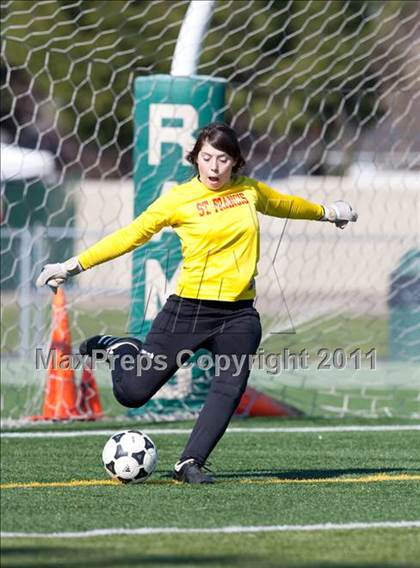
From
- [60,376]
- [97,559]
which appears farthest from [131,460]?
[60,376]

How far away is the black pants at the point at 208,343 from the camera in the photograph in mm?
6195

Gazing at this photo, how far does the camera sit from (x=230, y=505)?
5.50 meters

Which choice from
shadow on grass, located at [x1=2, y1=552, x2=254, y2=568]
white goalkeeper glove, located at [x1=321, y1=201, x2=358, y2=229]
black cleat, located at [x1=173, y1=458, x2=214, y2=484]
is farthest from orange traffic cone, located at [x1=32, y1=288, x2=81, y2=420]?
shadow on grass, located at [x1=2, y1=552, x2=254, y2=568]

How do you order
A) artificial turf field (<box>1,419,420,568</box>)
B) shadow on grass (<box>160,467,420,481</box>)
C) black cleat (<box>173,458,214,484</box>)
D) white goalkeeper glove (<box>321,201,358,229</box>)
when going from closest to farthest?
1. artificial turf field (<box>1,419,420,568</box>)
2. black cleat (<box>173,458,214,484</box>)
3. shadow on grass (<box>160,467,420,481</box>)
4. white goalkeeper glove (<box>321,201,358,229</box>)

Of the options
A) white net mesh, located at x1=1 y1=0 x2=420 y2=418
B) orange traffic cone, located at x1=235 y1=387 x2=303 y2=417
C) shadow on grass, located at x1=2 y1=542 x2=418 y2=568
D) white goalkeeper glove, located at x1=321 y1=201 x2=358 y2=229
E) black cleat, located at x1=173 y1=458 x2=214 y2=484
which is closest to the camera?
shadow on grass, located at x1=2 y1=542 x2=418 y2=568

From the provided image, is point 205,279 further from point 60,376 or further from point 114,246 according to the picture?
point 60,376

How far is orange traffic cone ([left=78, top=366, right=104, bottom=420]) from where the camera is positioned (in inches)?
383

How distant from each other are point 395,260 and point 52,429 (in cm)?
466

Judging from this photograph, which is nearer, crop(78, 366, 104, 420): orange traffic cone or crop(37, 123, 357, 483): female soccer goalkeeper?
crop(37, 123, 357, 483): female soccer goalkeeper

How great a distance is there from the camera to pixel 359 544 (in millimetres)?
4691

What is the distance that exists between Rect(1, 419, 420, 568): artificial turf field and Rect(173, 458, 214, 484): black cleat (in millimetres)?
54

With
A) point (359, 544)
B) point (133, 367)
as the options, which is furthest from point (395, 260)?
point (359, 544)

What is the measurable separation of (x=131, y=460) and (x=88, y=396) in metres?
3.72

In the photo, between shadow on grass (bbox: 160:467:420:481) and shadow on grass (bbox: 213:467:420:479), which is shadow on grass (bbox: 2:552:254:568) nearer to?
shadow on grass (bbox: 160:467:420:481)
